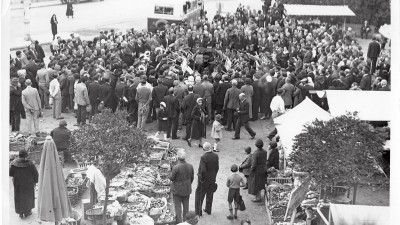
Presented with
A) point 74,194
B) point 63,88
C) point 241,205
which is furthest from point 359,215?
point 63,88

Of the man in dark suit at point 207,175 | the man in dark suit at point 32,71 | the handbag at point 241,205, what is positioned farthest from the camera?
the man in dark suit at point 32,71

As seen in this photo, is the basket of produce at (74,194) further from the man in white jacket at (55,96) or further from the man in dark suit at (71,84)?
the man in dark suit at (71,84)

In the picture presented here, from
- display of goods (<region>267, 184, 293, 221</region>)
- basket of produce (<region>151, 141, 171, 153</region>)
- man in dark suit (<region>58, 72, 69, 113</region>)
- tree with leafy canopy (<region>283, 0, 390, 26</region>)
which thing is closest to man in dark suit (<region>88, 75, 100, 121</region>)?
man in dark suit (<region>58, 72, 69, 113</region>)

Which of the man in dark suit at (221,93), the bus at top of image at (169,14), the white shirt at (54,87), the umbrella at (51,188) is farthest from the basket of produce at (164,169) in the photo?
the bus at top of image at (169,14)

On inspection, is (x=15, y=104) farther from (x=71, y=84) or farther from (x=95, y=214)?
(x=95, y=214)

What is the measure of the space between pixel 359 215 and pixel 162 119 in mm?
7980

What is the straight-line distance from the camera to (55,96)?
20078mm

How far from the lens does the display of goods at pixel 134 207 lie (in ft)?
46.3

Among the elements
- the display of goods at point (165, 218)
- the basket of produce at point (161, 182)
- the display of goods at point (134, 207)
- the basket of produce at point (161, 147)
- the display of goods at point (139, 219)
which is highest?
the basket of produce at point (161, 147)

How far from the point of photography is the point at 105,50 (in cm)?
2586

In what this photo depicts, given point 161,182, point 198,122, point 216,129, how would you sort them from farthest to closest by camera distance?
1. point 198,122
2. point 216,129
3. point 161,182

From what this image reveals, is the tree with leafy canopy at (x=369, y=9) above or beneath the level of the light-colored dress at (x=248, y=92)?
above

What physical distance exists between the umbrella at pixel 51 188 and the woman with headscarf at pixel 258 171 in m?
3.95

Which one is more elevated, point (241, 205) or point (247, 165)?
point (247, 165)
